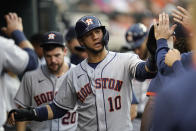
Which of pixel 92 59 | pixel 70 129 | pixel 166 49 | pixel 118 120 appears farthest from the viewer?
pixel 70 129

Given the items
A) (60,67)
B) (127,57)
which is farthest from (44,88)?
(127,57)

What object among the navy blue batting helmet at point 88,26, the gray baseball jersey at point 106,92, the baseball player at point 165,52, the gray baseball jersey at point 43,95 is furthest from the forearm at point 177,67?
the gray baseball jersey at point 43,95

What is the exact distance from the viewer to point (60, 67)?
5.10 m

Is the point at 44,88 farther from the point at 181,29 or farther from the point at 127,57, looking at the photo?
the point at 181,29

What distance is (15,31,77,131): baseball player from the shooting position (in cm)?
498

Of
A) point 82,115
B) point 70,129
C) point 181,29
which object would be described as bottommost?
point 70,129

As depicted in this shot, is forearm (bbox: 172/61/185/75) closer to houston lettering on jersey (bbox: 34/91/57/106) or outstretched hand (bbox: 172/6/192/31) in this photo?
outstretched hand (bbox: 172/6/192/31)

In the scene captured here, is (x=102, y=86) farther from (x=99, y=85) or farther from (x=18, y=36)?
(x=18, y=36)

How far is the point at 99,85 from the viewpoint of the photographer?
3.86m

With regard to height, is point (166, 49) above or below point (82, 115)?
above

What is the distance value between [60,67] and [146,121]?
5.19 ft

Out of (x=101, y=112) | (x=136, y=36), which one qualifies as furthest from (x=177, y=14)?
(x=136, y=36)

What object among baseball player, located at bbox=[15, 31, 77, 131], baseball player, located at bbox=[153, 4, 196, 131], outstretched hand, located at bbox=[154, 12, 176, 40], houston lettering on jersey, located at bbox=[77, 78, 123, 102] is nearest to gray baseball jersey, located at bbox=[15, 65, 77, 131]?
baseball player, located at bbox=[15, 31, 77, 131]

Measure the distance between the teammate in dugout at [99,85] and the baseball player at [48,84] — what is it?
87 cm
